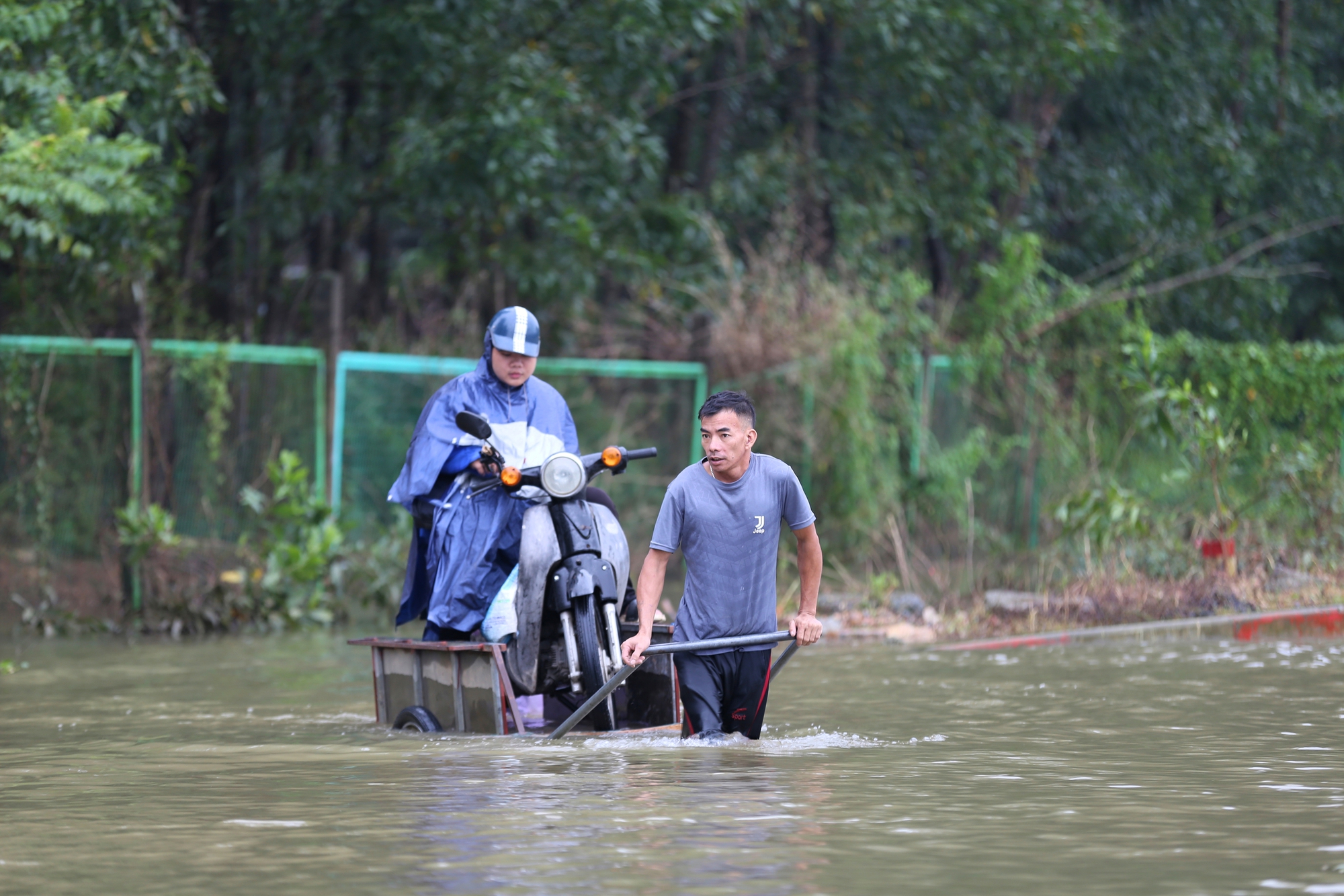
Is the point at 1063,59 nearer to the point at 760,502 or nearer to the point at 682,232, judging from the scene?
the point at 682,232

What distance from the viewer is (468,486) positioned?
8.34 m

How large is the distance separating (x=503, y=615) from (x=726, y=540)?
1.52 meters

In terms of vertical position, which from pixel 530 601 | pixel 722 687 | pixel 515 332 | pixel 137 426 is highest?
→ pixel 515 332

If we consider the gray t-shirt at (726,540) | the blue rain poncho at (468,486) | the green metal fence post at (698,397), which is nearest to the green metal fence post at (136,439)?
the green metal fence post at (698,397)

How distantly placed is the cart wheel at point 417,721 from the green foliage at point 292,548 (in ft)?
16.1

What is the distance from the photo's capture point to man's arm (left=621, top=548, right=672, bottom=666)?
702 centimetres

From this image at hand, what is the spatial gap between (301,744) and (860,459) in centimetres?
804

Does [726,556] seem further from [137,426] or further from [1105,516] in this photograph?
[137,426]

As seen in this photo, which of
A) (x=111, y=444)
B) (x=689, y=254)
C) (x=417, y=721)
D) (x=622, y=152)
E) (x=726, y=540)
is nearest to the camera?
(x=726, y=540)

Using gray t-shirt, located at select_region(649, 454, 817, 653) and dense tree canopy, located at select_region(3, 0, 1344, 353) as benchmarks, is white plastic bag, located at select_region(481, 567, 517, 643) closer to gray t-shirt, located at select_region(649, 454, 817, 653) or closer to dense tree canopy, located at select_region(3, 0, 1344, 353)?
gray t-shirt, located at select_region(649, 454, 817, 653)

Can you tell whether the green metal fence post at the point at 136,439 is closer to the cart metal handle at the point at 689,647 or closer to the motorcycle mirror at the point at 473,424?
the motorcycle mirror at the point at 473,424

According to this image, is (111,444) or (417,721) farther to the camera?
(111,444)

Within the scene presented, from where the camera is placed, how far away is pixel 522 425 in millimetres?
8516

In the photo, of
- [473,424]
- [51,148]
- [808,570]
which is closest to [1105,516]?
[808,570]
